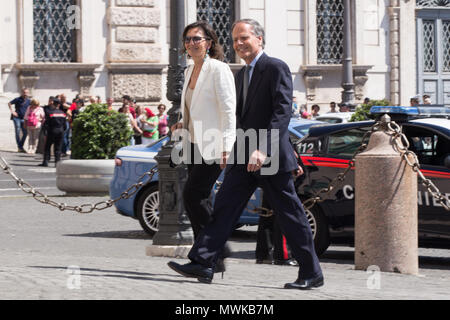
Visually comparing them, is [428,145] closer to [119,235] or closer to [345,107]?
[119,235]

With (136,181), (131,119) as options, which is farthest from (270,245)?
(131,119)

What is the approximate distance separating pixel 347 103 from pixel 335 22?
6.21 m

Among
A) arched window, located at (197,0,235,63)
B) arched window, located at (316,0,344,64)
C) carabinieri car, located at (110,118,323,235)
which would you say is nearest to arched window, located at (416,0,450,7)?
arched window, located at (316,0,344,64)

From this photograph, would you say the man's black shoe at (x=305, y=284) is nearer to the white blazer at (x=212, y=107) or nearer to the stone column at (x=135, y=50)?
the white blazer at (x=212, y=107)

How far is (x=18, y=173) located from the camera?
22188 millimetres

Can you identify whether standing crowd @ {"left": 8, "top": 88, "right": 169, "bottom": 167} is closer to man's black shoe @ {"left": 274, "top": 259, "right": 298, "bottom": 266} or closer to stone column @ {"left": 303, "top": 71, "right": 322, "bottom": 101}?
stone column @ {"left": 303, "top": 71, "right": 322, "bottom": 101}

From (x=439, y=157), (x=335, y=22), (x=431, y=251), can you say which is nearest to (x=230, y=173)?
(x=439, y=157)

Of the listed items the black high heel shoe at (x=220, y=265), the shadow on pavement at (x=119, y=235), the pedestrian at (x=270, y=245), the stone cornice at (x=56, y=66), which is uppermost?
the stone cornice at (x=56, y=66)

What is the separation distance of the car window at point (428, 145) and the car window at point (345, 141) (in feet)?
1.58

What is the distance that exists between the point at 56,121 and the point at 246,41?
17132mm

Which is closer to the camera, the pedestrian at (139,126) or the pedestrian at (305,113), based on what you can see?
the pedestrian at (139,126)

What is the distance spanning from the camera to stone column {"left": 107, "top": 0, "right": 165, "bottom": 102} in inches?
1103

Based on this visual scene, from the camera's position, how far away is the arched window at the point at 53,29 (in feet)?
90.5

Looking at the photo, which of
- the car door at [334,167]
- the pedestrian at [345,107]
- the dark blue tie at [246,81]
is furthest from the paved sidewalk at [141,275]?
the pedestrian at [345,107]
